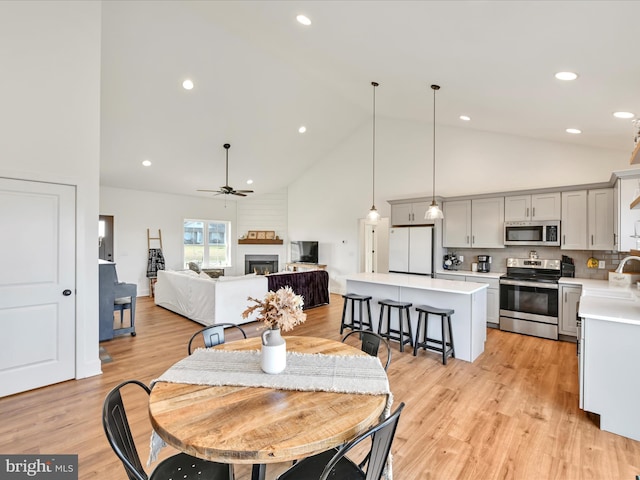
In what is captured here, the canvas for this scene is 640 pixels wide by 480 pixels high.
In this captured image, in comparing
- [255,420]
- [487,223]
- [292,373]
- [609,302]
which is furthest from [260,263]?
[255,420]

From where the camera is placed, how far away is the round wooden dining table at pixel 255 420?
42.0 inches

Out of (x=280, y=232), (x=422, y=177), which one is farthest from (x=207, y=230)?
(x=422, y=177)

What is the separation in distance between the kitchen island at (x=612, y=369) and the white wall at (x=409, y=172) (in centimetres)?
333

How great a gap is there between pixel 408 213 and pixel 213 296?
159 inches

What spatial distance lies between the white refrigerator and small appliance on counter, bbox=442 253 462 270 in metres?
0.37

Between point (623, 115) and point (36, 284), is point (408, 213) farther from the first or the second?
point (36, 284)

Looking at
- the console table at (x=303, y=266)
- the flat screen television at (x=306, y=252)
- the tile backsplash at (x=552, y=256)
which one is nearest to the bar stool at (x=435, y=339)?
the tile backsplash at (x=552, y=256)

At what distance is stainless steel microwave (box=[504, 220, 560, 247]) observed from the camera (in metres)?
4.77

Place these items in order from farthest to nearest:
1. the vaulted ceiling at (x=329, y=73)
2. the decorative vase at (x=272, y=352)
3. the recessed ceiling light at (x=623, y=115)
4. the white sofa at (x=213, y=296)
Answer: the white sofa at (x=213, y=296)
the recessed ceiling light at (x=623, y=115)
the vaulted ceiling at (x=329, y=73)
the decorative vase at (x=272, y=352)

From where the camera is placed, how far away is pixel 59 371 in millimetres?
3141

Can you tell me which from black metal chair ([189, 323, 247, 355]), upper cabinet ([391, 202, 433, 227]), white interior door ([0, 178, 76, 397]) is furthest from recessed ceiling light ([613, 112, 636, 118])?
white interior door ([0, 178, 76, 397])

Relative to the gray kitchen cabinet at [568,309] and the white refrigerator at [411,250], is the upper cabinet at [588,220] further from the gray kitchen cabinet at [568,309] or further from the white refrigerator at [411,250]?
the white refrigerator at [411,250]

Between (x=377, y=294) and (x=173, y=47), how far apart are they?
4562 millimetres

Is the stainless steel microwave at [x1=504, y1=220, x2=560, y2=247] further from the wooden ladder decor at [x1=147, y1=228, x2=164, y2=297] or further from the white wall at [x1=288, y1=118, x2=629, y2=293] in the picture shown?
the wooden ladder decor at [x1=147, y1=228, x2=164, y2=297]
